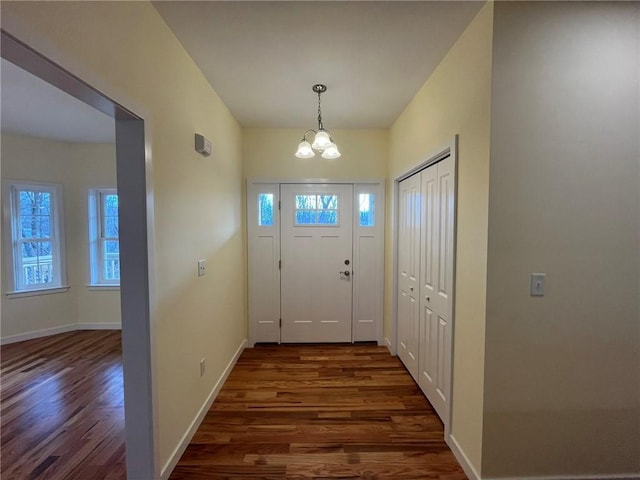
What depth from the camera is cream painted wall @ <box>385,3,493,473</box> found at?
144 centimetres

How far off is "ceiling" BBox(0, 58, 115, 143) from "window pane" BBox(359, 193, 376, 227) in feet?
9.71

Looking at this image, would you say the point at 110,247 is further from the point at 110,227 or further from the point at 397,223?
the point at 397,223

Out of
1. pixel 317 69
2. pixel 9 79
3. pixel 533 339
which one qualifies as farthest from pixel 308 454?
pixel 9 79

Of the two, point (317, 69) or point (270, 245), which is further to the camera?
point (270, 245)

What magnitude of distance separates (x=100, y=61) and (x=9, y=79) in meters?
1.88

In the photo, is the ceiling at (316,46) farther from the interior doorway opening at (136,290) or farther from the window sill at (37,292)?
the window sill at (37,292)

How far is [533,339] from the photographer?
4.75 feet

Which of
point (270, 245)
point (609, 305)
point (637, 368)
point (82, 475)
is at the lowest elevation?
point (82, 475)

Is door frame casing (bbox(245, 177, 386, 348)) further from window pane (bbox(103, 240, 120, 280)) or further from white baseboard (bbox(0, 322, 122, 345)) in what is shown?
window pane (bbox(103, 240, 120, 280))

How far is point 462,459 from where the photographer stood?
164 centimetres

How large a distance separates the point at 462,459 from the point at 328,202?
2587 mm

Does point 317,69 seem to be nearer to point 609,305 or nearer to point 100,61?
point 100,61

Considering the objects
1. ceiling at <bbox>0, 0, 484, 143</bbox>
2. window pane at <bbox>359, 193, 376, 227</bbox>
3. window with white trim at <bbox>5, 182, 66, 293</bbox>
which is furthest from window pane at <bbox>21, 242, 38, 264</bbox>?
window pane at <bbox>359, 193, 376, 227</bbox>

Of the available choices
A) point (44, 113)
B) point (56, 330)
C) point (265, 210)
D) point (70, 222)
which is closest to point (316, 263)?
point (265, 210)
